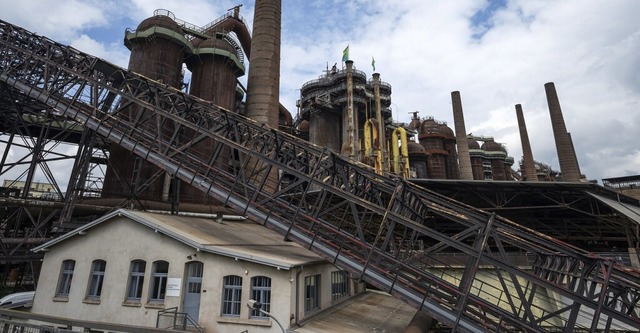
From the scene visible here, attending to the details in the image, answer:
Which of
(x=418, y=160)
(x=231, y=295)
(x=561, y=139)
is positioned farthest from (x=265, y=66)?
(x=561, y=139)

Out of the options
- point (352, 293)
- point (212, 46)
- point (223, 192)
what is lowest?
point (352, 293)

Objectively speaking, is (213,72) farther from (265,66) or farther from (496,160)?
(496,160)

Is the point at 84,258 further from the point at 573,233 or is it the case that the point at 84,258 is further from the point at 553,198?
the point at 573,233

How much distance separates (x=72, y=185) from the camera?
56.1 ft

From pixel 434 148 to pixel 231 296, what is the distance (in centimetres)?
5050

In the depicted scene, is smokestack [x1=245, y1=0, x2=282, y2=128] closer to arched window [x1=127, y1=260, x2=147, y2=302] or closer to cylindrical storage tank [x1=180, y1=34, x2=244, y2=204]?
cylindrical storage tank [x1=180, y1=34, x2=244, y2=204]

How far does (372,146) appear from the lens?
37.5 m

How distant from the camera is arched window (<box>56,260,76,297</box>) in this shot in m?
14.0

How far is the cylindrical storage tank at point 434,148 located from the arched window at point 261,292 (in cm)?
4638

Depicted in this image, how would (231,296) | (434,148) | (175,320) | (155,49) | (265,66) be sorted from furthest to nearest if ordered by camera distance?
(434,148) < (265,66) < (155,49) < (231,296) < (175,320)

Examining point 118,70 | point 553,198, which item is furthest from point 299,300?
point 553,198

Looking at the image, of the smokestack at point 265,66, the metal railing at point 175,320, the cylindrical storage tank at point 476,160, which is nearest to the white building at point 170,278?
the metal railing at point 175,320

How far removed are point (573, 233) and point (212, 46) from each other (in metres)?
36.2

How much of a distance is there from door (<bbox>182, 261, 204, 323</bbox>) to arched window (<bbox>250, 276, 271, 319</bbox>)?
222 cm
